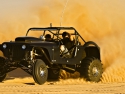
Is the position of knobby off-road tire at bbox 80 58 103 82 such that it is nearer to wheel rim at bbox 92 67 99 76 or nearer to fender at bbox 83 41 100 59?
wheel rim at bbox 92 67 99 76

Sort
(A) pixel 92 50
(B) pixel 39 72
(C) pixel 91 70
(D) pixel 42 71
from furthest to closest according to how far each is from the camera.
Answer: (A) pixel 92 50 < (C) pixel 91 70 < (D) pixel 42 71 < (B) pixel 39 72

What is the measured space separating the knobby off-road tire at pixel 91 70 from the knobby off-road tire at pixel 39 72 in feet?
5.92

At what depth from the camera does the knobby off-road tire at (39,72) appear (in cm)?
1376

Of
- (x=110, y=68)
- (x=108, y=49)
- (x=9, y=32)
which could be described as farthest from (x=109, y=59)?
(x=9, y=32)

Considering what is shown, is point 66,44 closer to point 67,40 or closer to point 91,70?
point 67,40

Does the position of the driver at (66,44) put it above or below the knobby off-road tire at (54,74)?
above

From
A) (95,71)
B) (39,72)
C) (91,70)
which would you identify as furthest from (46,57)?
(95,71)

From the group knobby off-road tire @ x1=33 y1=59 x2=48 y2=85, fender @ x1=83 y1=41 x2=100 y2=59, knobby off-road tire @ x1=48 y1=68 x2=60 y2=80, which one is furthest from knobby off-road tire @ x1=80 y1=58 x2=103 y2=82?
knobby off-road tire @ x1=33 y1=59 x2=48 y2=85

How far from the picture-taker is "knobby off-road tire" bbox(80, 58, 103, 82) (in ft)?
51.0

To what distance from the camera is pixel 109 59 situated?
61.3 ft

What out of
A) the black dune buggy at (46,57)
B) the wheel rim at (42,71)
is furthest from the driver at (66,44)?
the wheel rim at (42,71)

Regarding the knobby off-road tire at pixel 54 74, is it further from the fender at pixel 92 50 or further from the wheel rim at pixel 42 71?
the wheel rim at pixel 42 71

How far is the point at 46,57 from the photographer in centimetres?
1452

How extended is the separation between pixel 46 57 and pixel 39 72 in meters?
0.74
